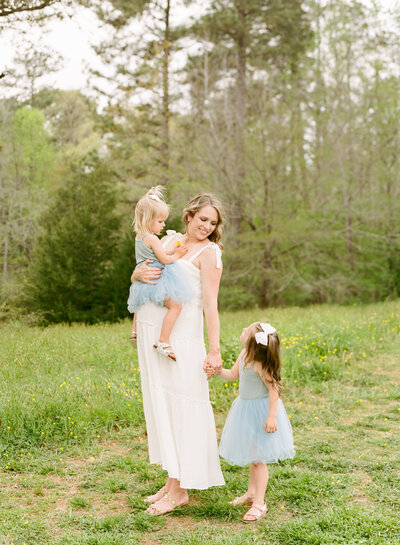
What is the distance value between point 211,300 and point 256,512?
148cm

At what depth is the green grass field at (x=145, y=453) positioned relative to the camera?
3.79 metres

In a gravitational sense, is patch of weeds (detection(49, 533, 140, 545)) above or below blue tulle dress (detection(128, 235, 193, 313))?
below

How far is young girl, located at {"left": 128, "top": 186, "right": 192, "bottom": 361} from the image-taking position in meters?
3.93

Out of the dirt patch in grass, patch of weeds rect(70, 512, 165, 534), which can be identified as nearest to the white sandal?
patch of weeds rect(70, 512, 165, 534)

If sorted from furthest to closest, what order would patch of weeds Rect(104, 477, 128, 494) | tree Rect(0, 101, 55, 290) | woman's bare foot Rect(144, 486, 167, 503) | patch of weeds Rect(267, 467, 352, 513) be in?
tree Rect(0, 101, 55, 290)
patch of weeds Rect(104, 477, 128, 494)
woman's bare foot Rect(144, 486, 167, 503)
patch of weeds Rect(267, 467, 352, 513)

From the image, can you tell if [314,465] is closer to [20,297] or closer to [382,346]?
[382,346]

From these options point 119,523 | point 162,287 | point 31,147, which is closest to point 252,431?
point 119,523

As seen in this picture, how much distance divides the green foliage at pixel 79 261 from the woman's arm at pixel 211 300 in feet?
36.6

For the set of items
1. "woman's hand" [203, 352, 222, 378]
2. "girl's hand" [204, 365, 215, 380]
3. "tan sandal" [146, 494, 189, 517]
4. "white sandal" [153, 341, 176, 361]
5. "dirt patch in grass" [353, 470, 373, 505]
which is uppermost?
"white sandal" [153, 341, 176, 361]

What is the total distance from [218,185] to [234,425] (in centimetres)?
1406

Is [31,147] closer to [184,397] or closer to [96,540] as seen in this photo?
[184,397]

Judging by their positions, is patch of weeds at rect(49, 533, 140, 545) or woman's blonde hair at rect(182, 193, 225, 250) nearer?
patch of weeds at rect(49, 533, 140, 545)

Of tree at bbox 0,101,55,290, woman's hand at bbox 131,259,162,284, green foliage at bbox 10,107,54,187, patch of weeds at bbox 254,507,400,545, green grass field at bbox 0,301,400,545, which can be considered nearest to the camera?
patch of weeds at bbox 254,507,400,545

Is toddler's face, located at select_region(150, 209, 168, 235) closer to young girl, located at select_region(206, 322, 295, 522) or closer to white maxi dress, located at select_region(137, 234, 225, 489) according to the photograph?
white maxi dress, located at select_region(137, 234, 225, 489)
